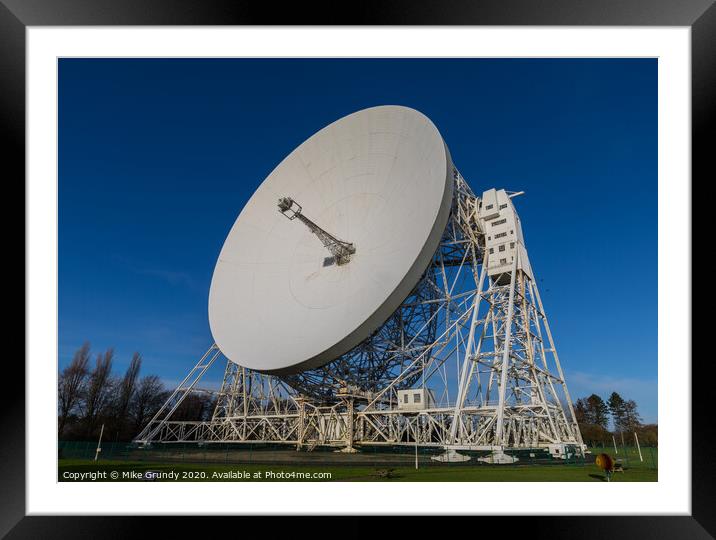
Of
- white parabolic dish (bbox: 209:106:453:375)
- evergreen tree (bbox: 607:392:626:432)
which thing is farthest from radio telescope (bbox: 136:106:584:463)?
evergreen tree (bbox: 607:392:626:432)

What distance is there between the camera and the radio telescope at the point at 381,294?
726 inches

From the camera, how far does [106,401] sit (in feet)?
98.4

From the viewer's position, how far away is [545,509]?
31.8 feet

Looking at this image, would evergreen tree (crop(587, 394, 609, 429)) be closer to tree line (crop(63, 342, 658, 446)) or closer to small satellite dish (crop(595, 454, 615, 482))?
tree line (crop(63, 342, 658, 446))

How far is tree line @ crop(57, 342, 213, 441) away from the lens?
27.0 metres

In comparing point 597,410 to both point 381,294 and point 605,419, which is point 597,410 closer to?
point 605,419

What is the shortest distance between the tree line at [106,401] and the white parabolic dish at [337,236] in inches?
401

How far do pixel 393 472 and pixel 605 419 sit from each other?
47.8 ft

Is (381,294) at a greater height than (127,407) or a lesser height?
greater

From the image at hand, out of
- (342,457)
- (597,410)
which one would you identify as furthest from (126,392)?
(597,410)
